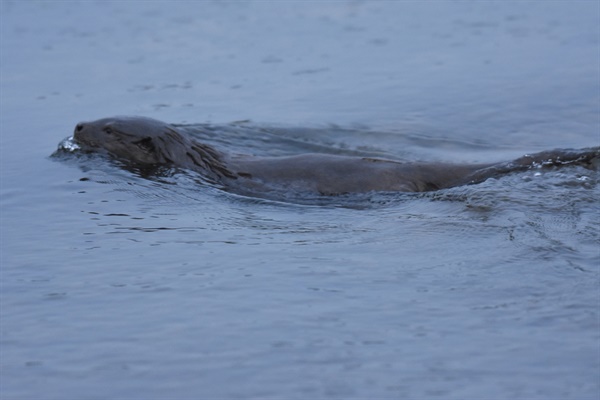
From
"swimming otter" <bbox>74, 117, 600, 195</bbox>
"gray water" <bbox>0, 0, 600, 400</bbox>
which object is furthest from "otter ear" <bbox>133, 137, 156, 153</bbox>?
"gray water" <bbox>0, 0, 600, 400</bbox>

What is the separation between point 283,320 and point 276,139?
17.8 ft

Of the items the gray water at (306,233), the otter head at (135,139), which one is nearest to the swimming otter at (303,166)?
the otter head at (135,139)

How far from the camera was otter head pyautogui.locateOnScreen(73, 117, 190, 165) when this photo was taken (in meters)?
9.45

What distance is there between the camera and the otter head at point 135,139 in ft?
31.0

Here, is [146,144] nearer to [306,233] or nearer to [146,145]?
[146,145]

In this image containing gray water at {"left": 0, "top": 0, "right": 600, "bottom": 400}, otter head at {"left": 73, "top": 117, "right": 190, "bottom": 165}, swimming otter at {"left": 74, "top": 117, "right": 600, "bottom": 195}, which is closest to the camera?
gray water at {"left": 0, "top": 0, "right": 600, "bottom": 400}

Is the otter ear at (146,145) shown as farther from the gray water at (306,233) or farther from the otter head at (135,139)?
the gray water at (306,233)

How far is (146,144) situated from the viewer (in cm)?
951

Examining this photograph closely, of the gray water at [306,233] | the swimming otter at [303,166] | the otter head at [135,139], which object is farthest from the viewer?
the otter head at [135,139]

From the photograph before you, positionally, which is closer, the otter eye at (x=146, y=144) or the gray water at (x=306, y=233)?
the gray water at (x=306, y=233)

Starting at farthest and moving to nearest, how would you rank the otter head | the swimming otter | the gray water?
the otter head < the swimming otter < the gray water

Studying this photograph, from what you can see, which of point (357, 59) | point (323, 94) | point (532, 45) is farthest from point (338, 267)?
point (532, 45)

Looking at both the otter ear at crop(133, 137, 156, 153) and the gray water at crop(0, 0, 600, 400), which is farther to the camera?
the otter ear at crop(133, 137, 156, 153)

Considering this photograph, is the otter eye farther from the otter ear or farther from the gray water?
the gray water
